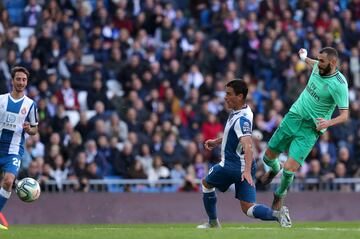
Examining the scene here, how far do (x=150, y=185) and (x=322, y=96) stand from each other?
704 centimetres

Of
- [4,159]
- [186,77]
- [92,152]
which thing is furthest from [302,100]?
[186,77]

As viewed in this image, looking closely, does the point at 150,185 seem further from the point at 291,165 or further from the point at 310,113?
the point at 310,113

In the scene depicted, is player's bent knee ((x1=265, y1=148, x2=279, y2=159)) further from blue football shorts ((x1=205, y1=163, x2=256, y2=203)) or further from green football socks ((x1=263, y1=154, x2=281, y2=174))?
blue football shorts ((x1=205, y1=163, x2=256, y2=203))

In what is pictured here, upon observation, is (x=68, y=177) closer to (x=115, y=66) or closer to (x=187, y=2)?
(x=115, y=66)

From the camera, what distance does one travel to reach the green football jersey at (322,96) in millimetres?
17594

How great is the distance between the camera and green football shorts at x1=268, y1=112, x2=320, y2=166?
17.8 m

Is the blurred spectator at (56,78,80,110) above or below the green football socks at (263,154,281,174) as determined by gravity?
above

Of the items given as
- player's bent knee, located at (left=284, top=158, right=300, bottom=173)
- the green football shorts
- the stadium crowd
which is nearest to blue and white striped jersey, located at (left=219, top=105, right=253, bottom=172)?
player's bent knee, located at (left=284, top=158, right=300, bottom=173)

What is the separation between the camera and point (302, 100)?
18.1 metres

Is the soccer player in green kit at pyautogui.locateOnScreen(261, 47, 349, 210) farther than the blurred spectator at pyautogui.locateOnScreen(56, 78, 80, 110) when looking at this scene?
No

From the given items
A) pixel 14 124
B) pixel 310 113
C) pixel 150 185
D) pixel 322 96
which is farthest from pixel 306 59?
pixel 150 185

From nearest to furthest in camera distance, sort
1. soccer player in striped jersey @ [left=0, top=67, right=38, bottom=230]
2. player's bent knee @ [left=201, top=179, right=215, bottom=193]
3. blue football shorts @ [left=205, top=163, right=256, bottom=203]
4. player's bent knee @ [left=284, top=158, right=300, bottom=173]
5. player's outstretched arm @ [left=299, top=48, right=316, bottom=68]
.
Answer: blue football shorts @ [left=205, top=163, right=256, bottom=203] < player's bent knee @ [left=201, top=179, right=215, bottom=193] < soccer player in striped jersey @ [left=0, top=67, right=38, bottom=230] < player's bent knee @ [left=284, top=158, right=300, bottom=173] < player's outstretched arm @ [left=299, top=48, right=316, bottom=68]

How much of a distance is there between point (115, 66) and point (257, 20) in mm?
4961

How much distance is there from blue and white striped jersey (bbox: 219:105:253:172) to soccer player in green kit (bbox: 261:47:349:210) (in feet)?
5.57
